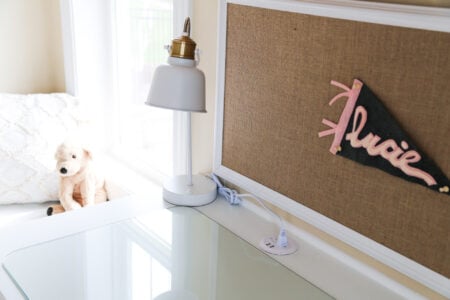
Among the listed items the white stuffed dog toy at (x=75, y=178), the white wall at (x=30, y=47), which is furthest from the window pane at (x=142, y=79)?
the white wall at (x=30, y=47)

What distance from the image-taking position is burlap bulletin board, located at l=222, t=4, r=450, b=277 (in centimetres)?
84

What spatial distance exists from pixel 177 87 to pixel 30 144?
1.00 m

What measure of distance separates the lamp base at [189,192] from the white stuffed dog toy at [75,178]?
2.08 feet

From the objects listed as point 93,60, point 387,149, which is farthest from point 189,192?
point 93,60

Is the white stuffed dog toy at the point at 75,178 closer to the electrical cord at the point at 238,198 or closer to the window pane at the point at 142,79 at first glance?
the window pane at the point at 142,79

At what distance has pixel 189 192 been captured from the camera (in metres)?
1.28

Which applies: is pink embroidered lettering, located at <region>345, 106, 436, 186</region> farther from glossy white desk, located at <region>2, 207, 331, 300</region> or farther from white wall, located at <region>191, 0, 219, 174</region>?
white wall, located at <region>191, 0, 219, 174</region>

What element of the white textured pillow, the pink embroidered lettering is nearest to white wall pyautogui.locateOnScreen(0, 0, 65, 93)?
the white textured pillow

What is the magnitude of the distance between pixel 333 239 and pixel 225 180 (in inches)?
14.8

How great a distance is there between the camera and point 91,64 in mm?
2072

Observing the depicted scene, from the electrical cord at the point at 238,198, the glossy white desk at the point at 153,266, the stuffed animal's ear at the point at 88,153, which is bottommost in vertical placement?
the stuffed animal's ear at the point at 88,153

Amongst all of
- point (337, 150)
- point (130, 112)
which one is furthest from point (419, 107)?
point (130, 112)

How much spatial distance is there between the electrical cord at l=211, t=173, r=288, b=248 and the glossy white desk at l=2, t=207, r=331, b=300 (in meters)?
0.06

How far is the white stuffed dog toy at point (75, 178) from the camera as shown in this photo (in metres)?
1.80
